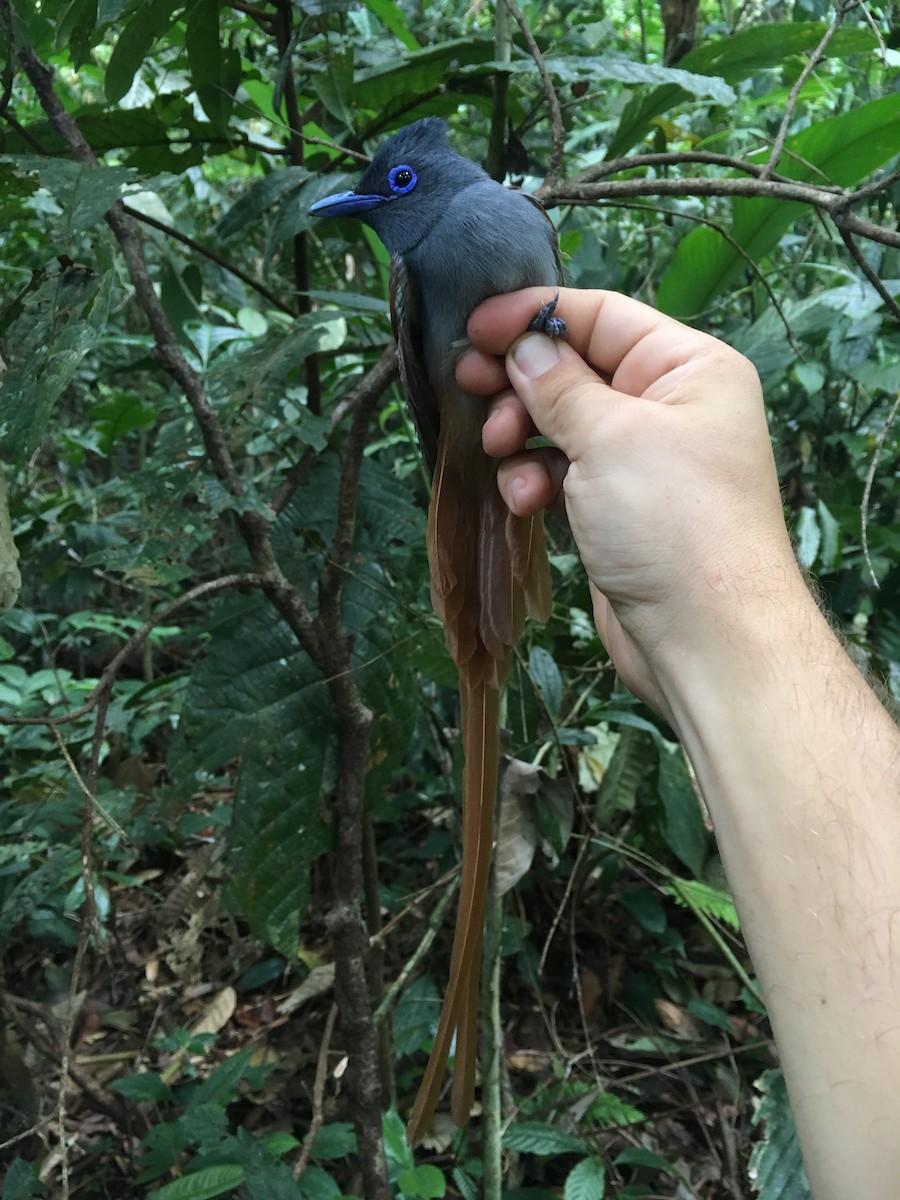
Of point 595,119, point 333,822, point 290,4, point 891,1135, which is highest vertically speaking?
point 290,4

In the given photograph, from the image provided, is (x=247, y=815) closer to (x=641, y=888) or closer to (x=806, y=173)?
(x=641, y=888)

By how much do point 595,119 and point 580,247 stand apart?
5.71 feet

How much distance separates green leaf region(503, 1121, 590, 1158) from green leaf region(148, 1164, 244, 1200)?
0.59m

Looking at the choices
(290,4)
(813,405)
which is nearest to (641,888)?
(813,405)

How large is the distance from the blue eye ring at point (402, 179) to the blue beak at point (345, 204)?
18 mm

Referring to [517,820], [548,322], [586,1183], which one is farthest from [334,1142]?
[548,322]

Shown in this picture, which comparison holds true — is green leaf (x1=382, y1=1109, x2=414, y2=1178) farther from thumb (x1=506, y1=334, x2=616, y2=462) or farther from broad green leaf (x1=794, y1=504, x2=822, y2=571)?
broad green leaf (x1=794, y1=504, x2=822, y2=571)

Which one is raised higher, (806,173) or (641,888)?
(806,173)

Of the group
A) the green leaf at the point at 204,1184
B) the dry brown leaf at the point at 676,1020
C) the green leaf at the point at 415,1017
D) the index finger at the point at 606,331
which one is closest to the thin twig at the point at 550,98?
the index finger at the point at 606,331

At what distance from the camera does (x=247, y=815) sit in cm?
147

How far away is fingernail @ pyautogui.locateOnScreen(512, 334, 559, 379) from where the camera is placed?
1275mm

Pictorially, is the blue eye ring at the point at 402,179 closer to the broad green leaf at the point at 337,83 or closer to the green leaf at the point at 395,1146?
the broad green leaf at the point at 337,83

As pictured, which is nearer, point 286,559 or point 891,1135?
point 891,1135

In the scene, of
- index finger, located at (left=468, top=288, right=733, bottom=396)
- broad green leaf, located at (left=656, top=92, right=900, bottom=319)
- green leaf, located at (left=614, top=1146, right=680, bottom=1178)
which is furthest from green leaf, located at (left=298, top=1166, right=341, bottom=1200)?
broad green leaf, located at (left=656, top=92, right=900, bottom=319)
